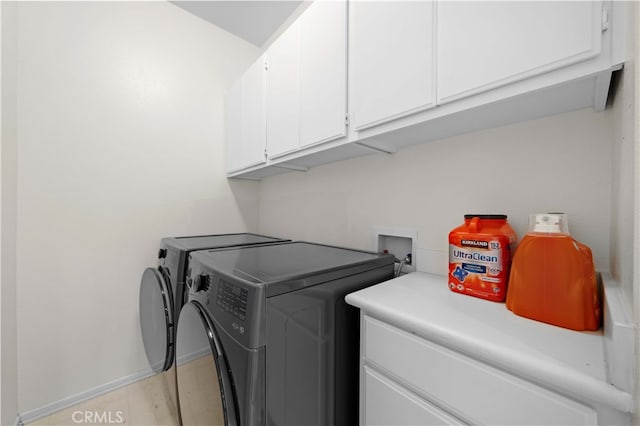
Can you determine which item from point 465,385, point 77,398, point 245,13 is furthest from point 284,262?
point 245,13

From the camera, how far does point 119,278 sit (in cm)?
180

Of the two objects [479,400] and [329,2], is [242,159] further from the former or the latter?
[479,400]

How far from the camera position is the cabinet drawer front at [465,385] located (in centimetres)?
53

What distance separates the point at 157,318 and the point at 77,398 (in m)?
0.86

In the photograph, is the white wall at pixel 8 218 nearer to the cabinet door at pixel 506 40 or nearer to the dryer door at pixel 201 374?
the dryer door at pixel 201 374

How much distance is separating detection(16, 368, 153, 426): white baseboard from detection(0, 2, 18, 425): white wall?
9 centimetres

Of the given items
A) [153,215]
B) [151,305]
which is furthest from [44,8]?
[151,305]

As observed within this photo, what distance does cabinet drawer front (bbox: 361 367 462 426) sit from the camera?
714mm

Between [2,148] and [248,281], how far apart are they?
164 cm

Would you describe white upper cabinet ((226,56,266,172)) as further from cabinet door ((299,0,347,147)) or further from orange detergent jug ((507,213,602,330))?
orange detergent jug ((507,213,602,330))

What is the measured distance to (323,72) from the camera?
4.27 ft

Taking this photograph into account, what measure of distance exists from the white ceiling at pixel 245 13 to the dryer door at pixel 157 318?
6.98 feet
